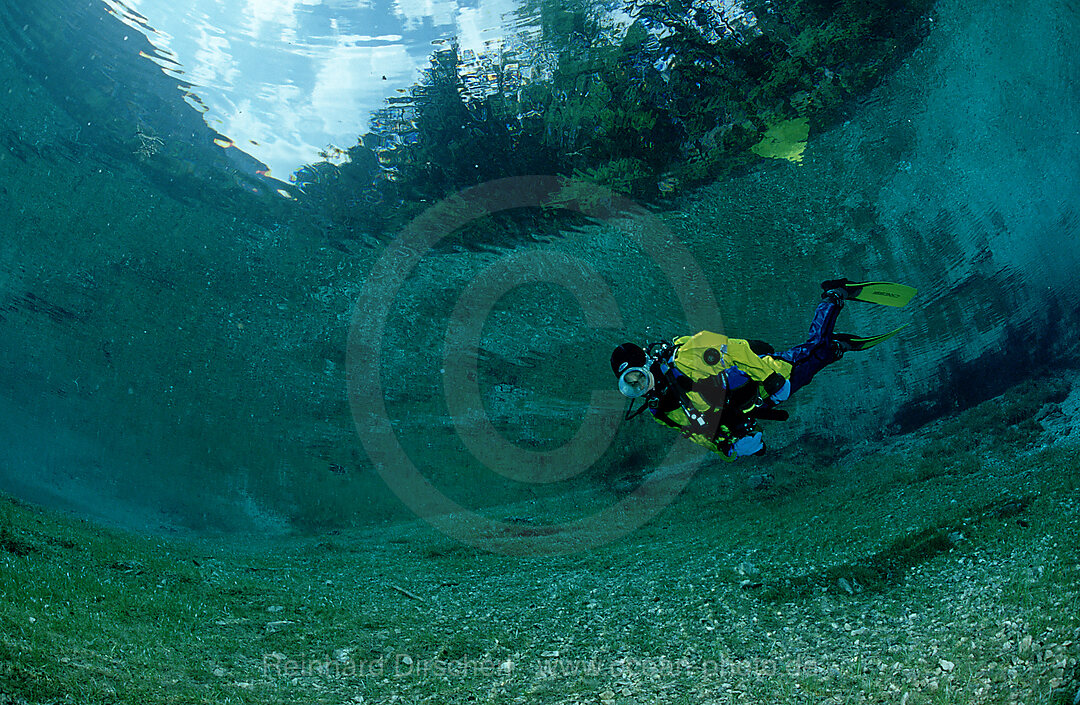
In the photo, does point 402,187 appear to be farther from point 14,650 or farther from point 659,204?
point 14,650

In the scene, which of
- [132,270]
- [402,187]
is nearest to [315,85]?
[402,187]

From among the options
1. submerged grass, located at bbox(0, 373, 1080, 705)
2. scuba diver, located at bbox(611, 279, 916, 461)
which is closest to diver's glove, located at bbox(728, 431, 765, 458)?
scuba diver, located at bbox(611, 279, 916, 461)

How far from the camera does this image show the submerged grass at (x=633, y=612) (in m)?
2.87

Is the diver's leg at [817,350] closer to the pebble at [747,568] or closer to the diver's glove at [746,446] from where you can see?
the diver's glove at [746,446]

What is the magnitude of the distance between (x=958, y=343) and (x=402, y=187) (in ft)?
41.6

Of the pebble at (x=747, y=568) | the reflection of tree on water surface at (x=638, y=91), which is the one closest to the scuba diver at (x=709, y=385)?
the pebble at (x=747, y=568)

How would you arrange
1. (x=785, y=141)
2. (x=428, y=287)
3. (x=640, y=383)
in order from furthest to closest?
1. (x=428, y=287)
2. (x=785, y=141)
3. (x=640, y=383)

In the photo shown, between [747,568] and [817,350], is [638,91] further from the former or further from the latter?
[747,568]

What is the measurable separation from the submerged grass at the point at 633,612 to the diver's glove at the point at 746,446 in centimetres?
119

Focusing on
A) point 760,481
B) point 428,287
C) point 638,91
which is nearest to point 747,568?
point 760,481

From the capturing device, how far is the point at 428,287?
12867mm

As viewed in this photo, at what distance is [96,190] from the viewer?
546 inches

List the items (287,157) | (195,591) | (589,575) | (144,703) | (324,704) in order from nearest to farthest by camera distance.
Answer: (144,703)
(324,704)
(195,591)
(589,575)
(287,157)

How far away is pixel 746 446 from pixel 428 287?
1027 centimetres
